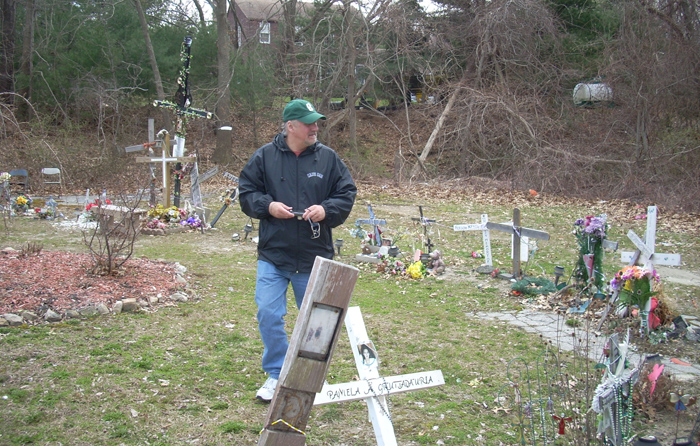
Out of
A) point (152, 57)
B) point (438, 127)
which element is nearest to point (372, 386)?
point (438, 127)

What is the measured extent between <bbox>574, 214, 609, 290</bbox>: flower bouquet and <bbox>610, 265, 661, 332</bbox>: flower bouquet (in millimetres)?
888

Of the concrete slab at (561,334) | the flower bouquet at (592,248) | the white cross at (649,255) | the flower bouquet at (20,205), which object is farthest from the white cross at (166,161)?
the white cross at (649,255)

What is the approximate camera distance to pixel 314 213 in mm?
3746

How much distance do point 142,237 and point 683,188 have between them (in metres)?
14.3

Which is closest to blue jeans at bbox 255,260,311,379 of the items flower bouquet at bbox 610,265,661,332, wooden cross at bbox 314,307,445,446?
wooden cross at bbox 314,307,445,446

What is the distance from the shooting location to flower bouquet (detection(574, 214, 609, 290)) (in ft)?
22.5

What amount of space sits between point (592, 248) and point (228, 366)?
14.3 feet

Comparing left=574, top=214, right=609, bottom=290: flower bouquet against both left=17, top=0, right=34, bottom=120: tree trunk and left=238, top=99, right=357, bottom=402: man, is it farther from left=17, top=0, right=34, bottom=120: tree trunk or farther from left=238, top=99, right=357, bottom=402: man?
left=17, top=0, right=34, bottom=120: tree trunk

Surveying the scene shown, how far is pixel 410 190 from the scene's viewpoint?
1933 centimetres

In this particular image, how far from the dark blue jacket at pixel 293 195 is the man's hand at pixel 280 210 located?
0.29 ft

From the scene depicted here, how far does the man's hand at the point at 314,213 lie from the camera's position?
12.3 ft

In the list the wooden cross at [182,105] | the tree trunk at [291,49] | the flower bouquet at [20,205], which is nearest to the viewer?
the wooden cross at [182,105]

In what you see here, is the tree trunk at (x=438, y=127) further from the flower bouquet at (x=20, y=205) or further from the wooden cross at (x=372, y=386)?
the wooden cross at (x=372, y=386)

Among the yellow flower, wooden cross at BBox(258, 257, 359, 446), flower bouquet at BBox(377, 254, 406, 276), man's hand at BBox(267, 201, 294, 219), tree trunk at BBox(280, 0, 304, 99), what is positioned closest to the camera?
wooden cross at BBox(258, 257, 359, 446)
